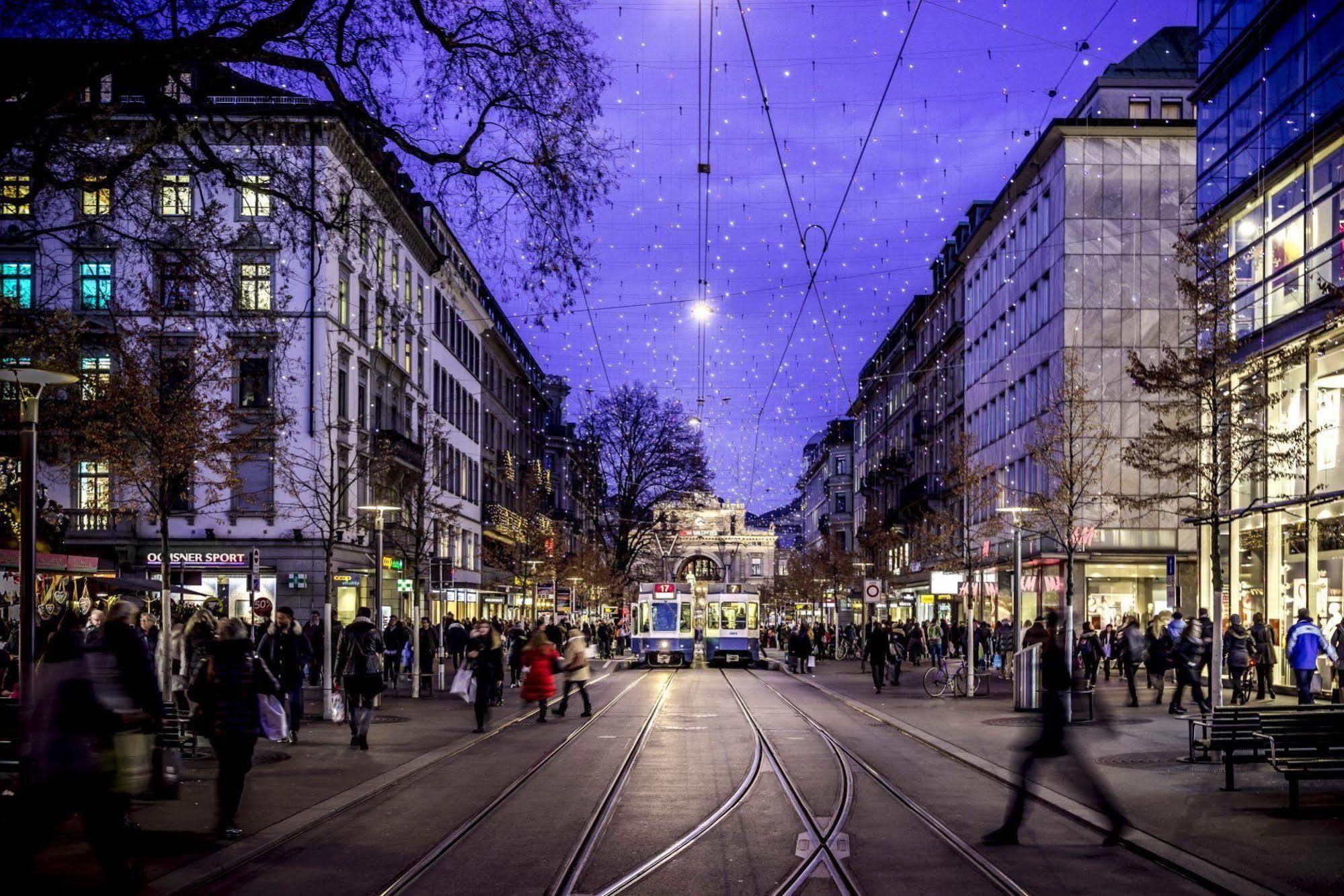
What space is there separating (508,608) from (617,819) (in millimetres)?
78479

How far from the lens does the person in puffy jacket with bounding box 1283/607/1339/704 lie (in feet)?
79.2

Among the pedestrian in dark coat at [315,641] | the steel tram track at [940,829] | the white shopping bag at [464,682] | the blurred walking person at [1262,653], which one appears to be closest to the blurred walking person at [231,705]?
the steel tram track at [940,829]

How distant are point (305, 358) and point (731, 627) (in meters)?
21.3

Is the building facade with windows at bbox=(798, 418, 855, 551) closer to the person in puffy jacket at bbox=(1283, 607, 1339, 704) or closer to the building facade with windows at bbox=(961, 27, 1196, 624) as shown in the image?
the building facade with windows at bbox=(961, 27, 1196, 624)

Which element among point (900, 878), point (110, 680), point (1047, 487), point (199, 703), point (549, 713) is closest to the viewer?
point (110, 680)

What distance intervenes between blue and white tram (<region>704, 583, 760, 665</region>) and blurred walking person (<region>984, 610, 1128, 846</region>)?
45.6 metres

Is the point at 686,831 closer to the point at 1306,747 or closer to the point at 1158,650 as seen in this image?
the point at 1306,747

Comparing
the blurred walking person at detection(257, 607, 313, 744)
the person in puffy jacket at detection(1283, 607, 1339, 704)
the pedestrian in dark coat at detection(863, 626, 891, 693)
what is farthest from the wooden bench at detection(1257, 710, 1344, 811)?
the pedestrian in dark coat at detection(863, 626, 891, 693)

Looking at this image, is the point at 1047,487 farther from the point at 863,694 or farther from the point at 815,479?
the point at 815,479

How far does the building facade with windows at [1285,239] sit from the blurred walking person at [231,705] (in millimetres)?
18004

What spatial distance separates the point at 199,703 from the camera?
39.6 ft

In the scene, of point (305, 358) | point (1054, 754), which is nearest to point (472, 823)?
point (1054, 754)

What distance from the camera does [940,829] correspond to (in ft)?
40.0

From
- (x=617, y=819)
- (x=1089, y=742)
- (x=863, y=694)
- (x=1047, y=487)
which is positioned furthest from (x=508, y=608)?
(x=617, y=819)
